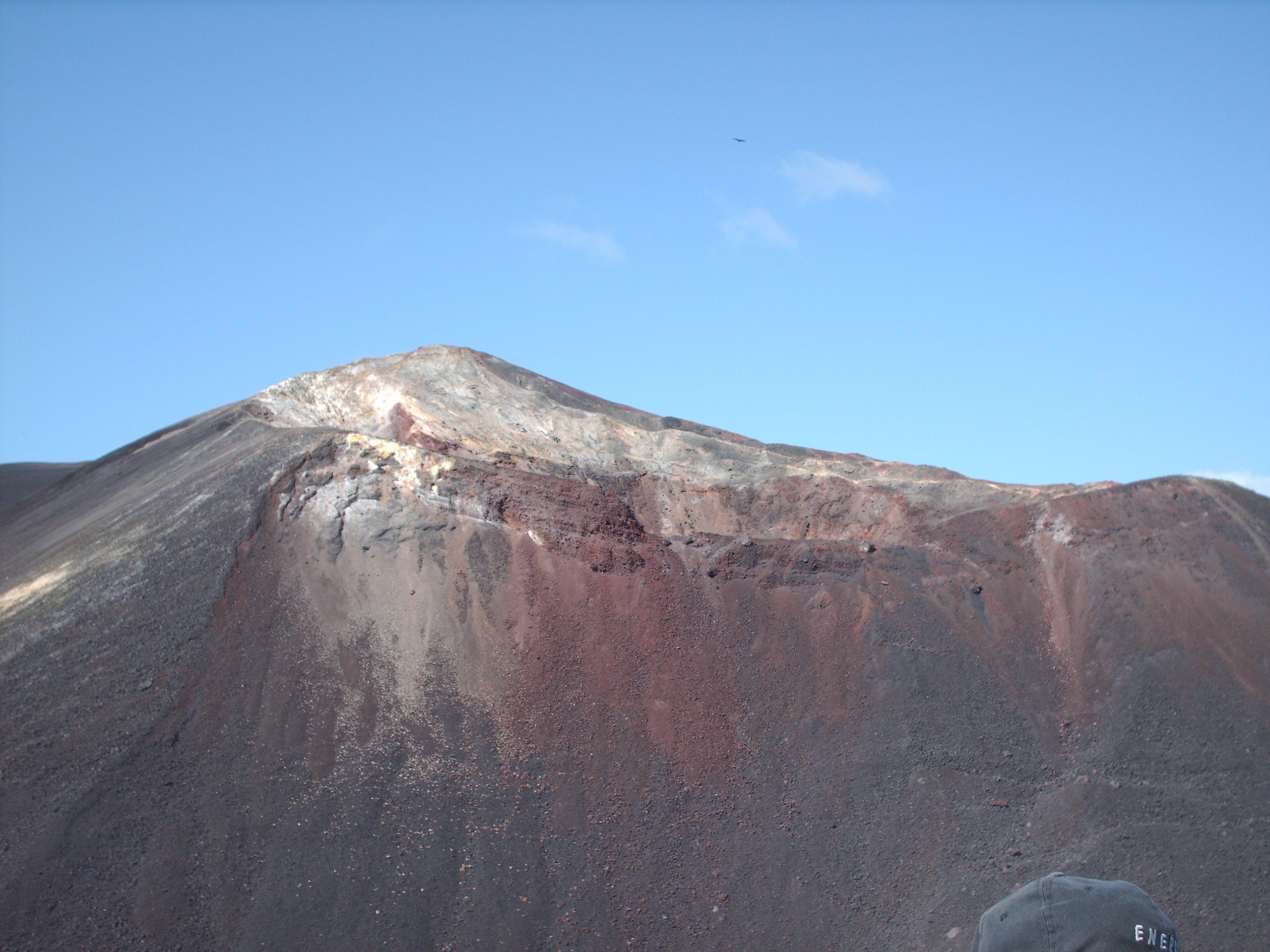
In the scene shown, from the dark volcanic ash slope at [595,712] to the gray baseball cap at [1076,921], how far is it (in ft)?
38.2

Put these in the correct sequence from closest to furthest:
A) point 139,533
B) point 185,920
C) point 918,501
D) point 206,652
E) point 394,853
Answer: point 185,920
point 394,853
point 206,652
point 139,533
point 918,501

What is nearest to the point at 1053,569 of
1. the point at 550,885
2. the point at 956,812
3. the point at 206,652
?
the point at 956,812

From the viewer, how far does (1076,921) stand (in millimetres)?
2371

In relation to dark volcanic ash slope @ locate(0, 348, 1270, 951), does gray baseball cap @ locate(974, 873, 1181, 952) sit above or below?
above

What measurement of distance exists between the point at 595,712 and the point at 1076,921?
46.0ft

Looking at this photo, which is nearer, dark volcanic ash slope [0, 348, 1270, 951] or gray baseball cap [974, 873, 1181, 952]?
gray baseball cap [974, 873, 1181, 952]

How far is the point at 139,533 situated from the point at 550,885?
10976 mm

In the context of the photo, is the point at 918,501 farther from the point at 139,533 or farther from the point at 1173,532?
the point at 139,533

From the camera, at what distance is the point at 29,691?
14.7m

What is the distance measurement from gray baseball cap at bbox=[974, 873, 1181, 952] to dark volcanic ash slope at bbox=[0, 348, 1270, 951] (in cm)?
1164

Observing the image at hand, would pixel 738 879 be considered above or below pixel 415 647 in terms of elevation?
below

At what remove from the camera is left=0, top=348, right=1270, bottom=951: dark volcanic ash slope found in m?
13.0

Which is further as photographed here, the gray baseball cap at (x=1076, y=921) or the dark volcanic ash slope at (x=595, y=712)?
the dark volcanic ash slope at (x=595, y=712)

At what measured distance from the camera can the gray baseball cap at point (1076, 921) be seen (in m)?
2.32
